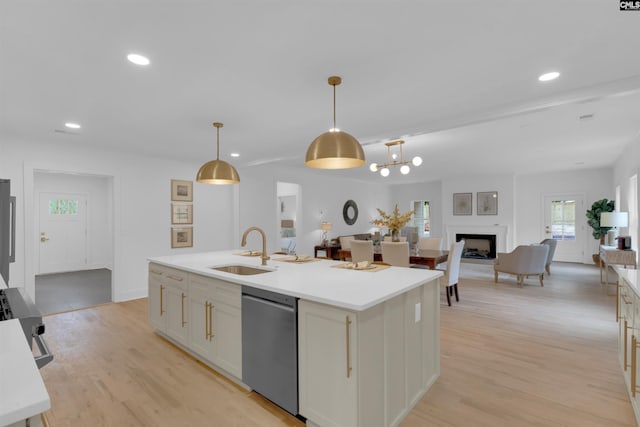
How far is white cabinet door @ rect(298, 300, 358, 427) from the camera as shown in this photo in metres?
1.76

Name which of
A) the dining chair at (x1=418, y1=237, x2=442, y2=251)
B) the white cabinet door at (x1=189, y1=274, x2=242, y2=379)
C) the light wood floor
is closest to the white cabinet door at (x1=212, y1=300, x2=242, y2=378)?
the white cabinet door at (x1=189, y1=274, x2=242, y2=379)

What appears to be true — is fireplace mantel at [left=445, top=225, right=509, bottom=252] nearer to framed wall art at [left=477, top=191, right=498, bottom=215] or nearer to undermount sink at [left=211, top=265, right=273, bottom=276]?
framed wall art at [left=477, top=191, right=498, bottom=215]

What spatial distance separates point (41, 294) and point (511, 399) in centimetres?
693

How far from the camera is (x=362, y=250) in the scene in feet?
16.4

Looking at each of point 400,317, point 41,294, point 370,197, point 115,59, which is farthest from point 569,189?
point 41,294

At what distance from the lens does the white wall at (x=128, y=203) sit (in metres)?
4.30

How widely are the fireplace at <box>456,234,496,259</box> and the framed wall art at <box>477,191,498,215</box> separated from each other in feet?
2.21

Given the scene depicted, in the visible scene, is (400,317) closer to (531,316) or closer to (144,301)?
(531,316)

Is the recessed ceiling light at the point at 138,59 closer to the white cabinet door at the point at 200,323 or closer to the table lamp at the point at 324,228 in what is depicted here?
the white cabinet door at the point at 200,323

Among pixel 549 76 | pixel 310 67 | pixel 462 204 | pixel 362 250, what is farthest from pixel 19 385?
pixel 462 204

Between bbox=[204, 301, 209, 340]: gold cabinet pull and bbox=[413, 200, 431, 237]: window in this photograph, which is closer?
bbox=[204, 301, 209, 340]: gold cabinet pull

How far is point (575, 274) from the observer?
6922 mm

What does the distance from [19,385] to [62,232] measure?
8.50 metres

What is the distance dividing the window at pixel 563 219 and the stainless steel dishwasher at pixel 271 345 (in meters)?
9.29
